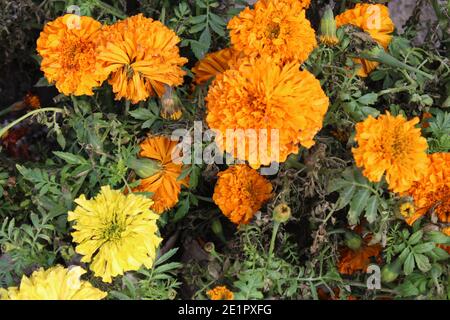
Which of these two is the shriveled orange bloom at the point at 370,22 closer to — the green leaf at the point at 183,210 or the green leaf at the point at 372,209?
the green leaf at the point at 372,209

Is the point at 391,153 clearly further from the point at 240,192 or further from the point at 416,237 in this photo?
the point at 240,192

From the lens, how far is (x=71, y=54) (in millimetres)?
1053

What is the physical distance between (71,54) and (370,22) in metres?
0.54

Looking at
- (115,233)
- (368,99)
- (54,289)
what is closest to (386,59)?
(368,99)

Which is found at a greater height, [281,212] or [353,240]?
[281,212]

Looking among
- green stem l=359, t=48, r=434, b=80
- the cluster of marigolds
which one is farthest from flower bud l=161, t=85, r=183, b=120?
green stem l=359, t=48, r=434, b=80

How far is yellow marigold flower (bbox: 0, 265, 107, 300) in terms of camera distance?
0.89 meters

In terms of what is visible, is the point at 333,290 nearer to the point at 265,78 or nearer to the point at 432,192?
the point at 432,192

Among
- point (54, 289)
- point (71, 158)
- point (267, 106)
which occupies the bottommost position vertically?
point (54, 289)

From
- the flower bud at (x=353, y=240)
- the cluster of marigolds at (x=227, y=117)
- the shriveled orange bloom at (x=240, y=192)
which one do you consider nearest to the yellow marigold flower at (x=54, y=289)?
the cluster of marigolds at (x=227, y=117)

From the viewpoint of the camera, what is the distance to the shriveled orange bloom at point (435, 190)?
967 millimetres

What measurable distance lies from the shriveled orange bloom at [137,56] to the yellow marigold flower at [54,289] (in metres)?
0.32

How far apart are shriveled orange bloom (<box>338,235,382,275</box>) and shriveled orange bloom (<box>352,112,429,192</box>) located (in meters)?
0.20
